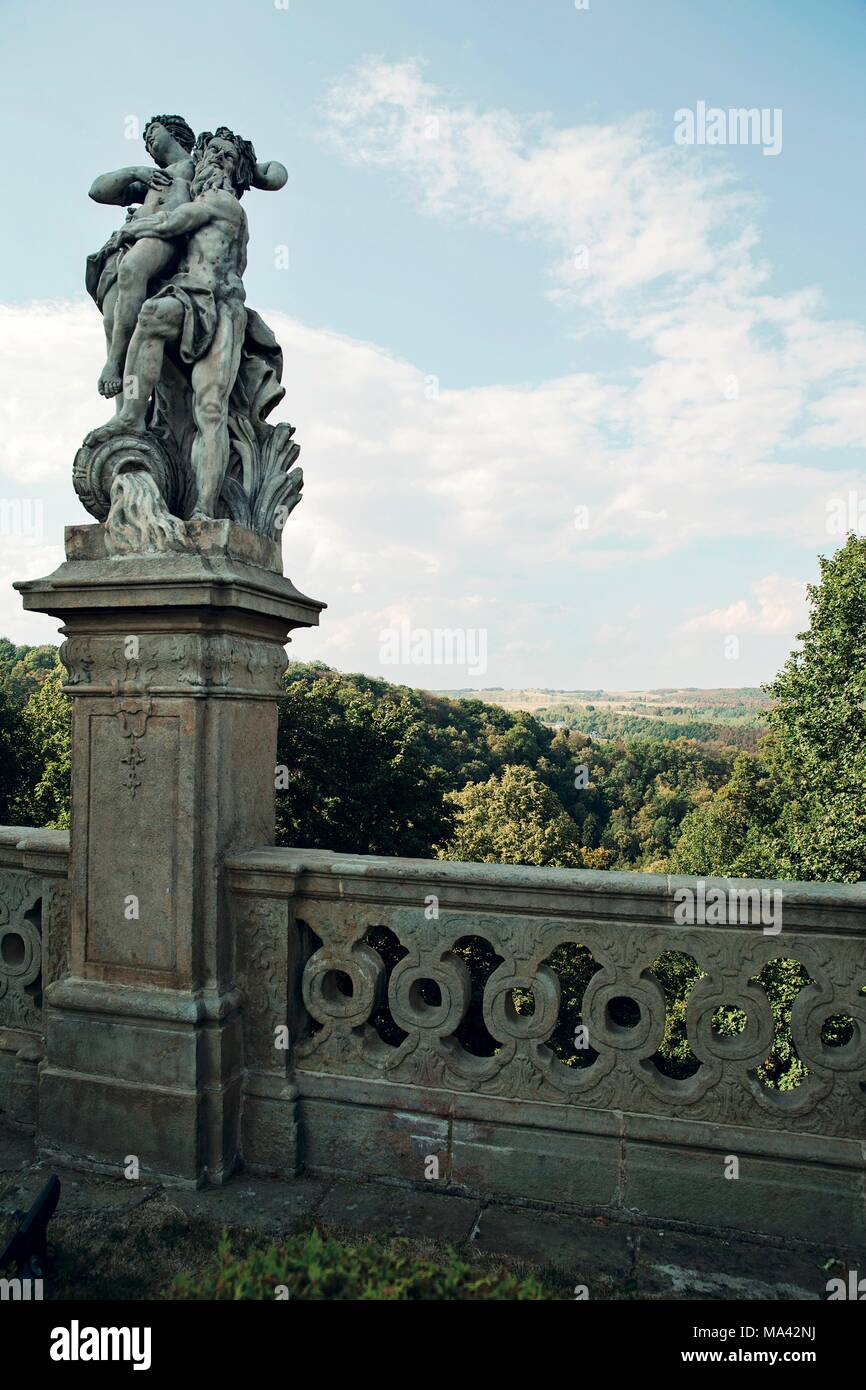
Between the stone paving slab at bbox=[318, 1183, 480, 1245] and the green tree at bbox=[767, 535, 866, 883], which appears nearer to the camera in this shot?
the stone paving slab at bbox=[318, 1183, 480, 1245]

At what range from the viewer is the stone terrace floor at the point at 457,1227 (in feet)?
9.09

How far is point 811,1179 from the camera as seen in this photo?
2.99 metres

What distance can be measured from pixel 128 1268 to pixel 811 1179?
2.25 metres

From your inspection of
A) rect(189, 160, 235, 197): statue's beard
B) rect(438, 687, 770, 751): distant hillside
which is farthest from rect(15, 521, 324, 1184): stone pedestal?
rect(438, 687, 770, 751): distant hillside

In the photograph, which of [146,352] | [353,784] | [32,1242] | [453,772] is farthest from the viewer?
[453,772]

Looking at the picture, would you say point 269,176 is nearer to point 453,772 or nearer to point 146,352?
point 146,352

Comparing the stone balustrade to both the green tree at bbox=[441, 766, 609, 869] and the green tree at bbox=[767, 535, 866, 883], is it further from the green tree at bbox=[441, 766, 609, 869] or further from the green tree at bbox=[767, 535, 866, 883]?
the green tree at bbox=[441, 766, 609, 869]

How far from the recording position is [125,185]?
13.2 feet

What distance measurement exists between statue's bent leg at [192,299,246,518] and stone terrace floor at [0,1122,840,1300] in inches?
104

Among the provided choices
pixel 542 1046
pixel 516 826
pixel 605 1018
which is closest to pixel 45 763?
pixel 516 826

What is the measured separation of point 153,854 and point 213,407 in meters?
1.86

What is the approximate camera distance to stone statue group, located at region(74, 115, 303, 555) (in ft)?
11.9
